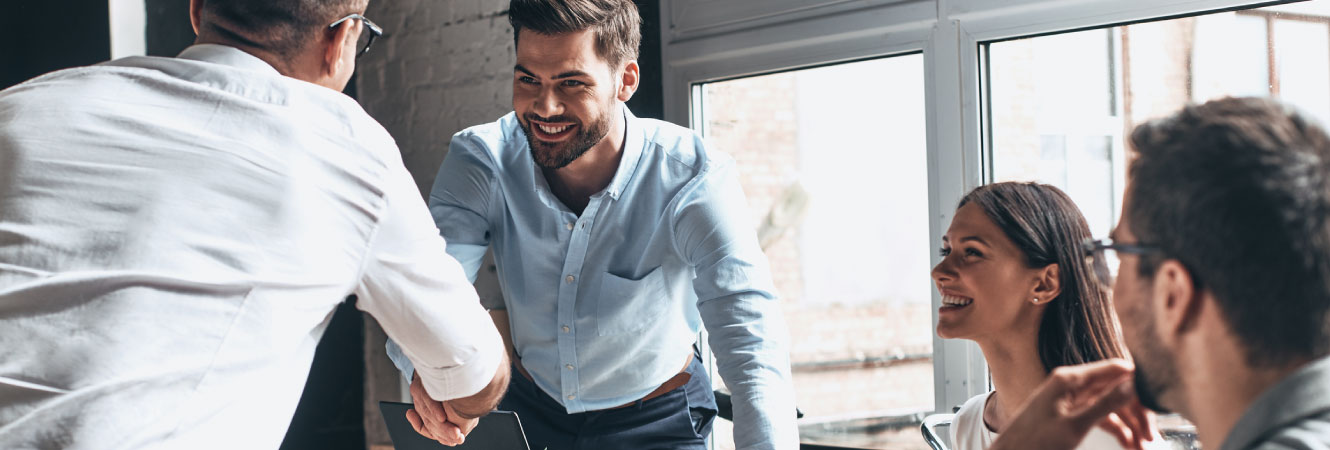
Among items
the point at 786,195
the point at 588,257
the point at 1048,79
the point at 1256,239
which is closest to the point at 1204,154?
the point at 1256,239

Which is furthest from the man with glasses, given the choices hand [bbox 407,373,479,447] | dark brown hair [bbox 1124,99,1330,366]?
hand [bbox 407,373,479,447]

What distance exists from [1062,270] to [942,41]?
2.51 ft

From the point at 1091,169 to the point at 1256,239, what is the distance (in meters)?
1.97

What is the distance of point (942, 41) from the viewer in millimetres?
2453

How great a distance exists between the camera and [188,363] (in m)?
1.13

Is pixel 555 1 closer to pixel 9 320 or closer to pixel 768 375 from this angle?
pixel 768 375

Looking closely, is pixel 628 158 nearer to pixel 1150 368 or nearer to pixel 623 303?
pixel 623 303

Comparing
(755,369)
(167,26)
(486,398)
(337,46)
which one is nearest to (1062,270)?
(755,369)

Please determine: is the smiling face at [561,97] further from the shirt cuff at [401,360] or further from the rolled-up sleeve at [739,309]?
the shirt cuff at [401,360]

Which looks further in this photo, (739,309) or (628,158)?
(628,158)

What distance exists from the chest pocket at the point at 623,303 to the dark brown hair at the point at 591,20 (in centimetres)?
42

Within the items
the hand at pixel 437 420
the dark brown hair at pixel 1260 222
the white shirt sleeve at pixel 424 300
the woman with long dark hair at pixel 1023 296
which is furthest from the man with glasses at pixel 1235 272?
the hand at pixel 437 420

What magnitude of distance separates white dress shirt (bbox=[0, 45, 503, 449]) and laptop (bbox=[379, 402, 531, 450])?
414 mm

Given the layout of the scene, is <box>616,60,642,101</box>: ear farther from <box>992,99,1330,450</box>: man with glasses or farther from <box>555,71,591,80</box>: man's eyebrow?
<box>992,99,1330,450</box>: man with glasses
